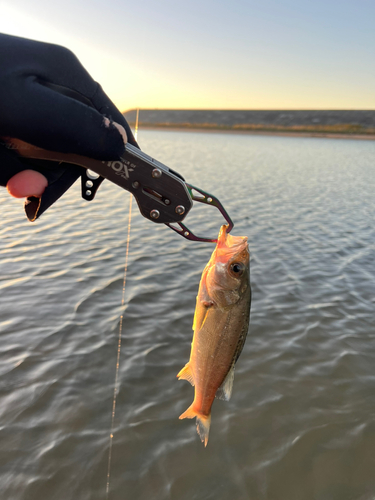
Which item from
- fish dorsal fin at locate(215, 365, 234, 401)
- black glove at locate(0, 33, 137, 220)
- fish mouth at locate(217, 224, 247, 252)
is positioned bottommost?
fish dorsal fin at locate(215, 365, 234, 401)

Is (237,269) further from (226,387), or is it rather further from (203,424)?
(203,424)

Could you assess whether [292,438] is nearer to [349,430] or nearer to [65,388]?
[349,430]

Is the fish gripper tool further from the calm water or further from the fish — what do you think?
the calm water

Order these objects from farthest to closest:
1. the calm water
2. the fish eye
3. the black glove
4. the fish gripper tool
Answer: the calm water → the fish eye → the fish gripper tool → the black glove

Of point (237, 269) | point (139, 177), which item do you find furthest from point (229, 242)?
point (139, 177)

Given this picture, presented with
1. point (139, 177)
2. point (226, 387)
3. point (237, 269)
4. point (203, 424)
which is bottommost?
point (203, 424)

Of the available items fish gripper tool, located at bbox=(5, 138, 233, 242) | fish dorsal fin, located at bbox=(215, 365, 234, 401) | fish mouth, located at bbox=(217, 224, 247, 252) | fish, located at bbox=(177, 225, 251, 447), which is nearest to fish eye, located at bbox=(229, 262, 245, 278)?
fish, located at bbox=(177, 225, 251, 447)
